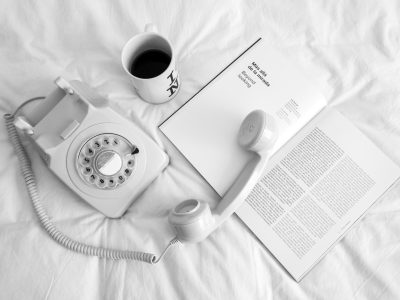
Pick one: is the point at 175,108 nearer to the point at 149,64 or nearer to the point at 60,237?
the point at 149,64

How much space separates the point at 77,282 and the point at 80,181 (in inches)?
6.4

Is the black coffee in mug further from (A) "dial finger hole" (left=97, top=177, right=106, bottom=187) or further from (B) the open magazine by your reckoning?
(A) "dial finger hole" (left=97, top=177, right=106, bottom=187)

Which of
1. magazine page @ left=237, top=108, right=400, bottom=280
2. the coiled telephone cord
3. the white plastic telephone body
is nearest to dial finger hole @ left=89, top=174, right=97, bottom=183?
the white plastic telephone body

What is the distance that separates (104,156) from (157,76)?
0.50 feet

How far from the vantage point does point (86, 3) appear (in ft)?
2.29

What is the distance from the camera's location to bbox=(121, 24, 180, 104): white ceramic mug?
1.96 ft

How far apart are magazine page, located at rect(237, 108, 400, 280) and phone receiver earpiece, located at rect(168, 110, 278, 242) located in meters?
0.05

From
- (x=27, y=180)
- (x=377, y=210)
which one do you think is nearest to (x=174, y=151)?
(x=27, y=180)

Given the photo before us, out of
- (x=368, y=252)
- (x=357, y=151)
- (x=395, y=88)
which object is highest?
(x=395, y=88)

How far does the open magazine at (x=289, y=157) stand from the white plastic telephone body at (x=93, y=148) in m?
0.09

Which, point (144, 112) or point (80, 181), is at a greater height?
point (144, 112)

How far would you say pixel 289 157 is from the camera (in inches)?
26.5

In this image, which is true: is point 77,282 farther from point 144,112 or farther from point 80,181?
point 144,112

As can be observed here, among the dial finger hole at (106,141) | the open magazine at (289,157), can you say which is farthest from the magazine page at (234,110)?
the dial finger hole at (106,141)
